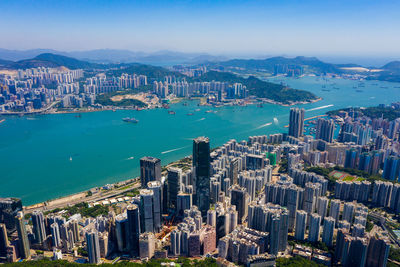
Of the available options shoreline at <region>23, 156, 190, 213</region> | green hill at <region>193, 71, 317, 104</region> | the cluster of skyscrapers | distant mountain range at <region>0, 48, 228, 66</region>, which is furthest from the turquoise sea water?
distant mountain range at <region>0, 48, 228, 66</region>

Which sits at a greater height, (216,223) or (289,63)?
(289,63)

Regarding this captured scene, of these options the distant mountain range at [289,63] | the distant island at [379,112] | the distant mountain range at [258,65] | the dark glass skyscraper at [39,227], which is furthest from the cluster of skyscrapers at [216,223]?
the distant mountain range at [289,63]

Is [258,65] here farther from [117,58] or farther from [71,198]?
[117,58]

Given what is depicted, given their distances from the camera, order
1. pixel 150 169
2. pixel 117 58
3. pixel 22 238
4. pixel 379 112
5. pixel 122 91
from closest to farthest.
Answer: pixel 22 238, pixel 150 169, pixel 379 112, pixel 122 91, pixel 117 58

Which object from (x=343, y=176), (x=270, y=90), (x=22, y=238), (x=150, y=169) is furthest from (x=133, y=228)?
(x=270, y=90)

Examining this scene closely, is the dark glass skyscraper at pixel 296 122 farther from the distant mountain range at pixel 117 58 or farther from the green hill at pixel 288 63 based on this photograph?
the distant mountain range at pixel 117 58

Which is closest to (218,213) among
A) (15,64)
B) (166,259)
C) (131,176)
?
(166,259)

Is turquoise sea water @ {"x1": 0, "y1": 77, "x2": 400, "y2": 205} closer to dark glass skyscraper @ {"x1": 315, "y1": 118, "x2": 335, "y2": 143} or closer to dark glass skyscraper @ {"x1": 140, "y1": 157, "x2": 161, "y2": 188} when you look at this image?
dark glass skyscraper @ {"x1": 140, "y1": 157, "x2": 161, "y2": 188}
